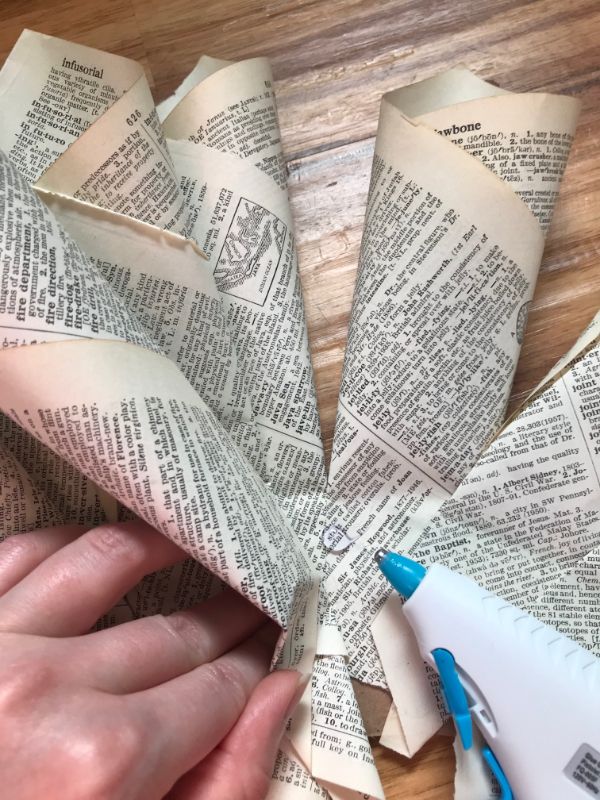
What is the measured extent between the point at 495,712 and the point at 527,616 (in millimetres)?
54

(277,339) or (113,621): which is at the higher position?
(277,339)

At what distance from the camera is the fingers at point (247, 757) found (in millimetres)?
368

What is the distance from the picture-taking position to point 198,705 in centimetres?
36

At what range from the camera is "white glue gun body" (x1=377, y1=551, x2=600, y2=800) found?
1.25 feet

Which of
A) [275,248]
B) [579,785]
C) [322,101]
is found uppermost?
[322,101]

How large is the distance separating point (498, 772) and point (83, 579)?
251 mm

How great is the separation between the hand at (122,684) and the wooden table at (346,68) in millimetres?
146

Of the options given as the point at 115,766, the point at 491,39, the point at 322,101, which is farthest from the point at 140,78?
the point at 115,766

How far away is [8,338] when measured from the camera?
0.35 m

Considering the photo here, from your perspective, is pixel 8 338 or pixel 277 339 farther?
pixel 277 339

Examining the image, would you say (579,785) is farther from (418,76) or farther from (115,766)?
(418,76)

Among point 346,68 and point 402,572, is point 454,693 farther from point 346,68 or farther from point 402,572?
point 346,68

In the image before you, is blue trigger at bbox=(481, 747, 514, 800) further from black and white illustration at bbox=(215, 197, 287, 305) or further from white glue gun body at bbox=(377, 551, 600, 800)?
black and white illustration at bbox=(215, 197, 287, 305)

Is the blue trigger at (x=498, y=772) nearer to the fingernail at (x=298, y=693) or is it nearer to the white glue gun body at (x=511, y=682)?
the white glue gun body at (x=511, y=682)
